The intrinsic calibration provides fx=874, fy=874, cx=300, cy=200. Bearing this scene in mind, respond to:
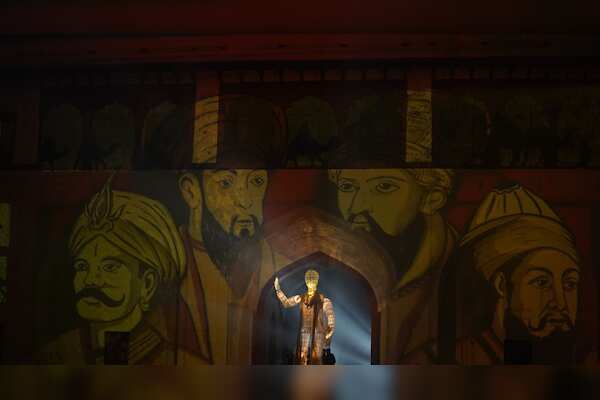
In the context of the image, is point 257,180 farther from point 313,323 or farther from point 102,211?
point 102,211

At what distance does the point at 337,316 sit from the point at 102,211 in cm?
365

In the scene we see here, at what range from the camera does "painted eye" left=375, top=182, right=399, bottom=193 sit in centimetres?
991

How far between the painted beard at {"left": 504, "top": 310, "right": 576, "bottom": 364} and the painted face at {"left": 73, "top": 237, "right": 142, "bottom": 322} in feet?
13.9

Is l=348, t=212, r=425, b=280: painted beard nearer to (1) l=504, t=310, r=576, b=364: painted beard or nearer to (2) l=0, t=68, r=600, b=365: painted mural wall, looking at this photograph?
(2) l=0, t=68, r=600, b=365: painted mural wall

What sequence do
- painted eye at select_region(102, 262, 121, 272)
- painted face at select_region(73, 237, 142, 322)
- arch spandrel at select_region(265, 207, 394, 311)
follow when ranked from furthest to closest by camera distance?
painted eye at select_region(102, 262, 121, 272)
painted face at select_region(73, 237, 142, 322)
arch spandrel at select_region(265, 207, 394, 311)

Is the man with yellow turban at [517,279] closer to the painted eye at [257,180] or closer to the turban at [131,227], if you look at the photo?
the painted eye at [257,180]

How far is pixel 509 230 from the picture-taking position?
9.73 metres

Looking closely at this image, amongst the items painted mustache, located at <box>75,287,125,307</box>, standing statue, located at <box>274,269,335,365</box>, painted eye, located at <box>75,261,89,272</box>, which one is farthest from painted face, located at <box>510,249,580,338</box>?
painted eye, located at <box>75,261,89,272</box>

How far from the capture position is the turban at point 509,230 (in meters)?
9.64

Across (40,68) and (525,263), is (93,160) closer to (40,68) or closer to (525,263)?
(40,68)

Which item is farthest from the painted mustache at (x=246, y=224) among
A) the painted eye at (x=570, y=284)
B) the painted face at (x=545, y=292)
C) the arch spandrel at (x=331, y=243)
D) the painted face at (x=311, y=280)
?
the painted eye at (x=570, y=284)

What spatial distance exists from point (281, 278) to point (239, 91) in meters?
2.25

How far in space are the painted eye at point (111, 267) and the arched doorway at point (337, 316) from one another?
1.71 metres

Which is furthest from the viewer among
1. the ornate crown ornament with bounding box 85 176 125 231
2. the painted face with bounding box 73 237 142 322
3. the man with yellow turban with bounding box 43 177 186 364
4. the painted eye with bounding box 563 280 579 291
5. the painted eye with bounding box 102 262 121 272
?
the ornate crown ornament with bounding box 85 176 125 231
